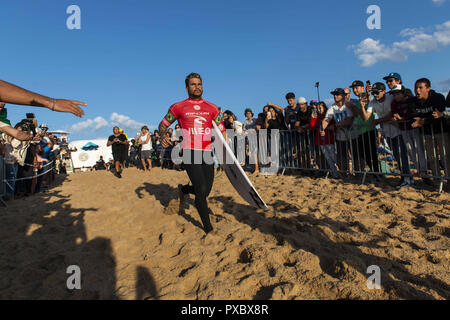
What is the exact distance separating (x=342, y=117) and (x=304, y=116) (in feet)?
4.22

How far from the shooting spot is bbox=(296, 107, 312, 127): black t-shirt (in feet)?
24.8

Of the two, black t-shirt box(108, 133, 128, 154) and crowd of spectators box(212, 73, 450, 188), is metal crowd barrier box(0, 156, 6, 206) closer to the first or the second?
black t-shirt box(108, 133, 128, 154)

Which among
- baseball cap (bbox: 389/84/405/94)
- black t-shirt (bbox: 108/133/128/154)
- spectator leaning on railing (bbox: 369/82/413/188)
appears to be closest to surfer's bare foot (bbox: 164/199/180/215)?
spectator leaning on railing (bbox: 369/82/413/188)

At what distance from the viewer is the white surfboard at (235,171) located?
3635 mm

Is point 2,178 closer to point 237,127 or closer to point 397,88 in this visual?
point 237,127

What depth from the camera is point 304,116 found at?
7.65 meters

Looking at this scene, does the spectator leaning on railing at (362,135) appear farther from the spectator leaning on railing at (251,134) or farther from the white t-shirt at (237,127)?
the white t-shirt at (237,127)

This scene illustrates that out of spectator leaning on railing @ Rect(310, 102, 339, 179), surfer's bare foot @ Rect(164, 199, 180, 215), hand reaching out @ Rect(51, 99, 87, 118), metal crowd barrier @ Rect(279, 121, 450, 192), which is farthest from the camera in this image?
spectator leaning on railing @ Rect(310, 102, 339, 179)

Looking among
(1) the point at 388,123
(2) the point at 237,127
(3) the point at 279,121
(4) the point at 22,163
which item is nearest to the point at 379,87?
(1) the point at 388,123

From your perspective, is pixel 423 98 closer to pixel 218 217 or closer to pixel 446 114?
pixel 446 114

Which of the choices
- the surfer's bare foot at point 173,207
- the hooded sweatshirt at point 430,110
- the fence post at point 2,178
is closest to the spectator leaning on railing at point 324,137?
the hooded sweatshirt at point 430,110

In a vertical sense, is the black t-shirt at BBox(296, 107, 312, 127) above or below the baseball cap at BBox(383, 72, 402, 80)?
below

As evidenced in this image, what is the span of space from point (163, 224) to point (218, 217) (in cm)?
89
